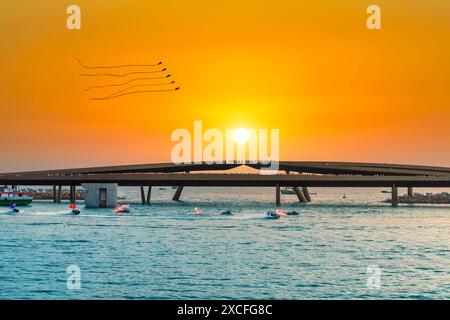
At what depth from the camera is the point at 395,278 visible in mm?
51969

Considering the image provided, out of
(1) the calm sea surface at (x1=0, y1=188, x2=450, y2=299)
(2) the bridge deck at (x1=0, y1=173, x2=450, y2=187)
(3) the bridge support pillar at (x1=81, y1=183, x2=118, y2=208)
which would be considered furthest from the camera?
(2) the bridge deck at (x1=0, y1=173, x2=450, y2=187)

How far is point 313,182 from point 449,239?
100073 mm

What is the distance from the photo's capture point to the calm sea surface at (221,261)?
44969 millimetres

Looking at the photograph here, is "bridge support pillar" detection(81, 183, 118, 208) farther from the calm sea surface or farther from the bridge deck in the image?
the calm sea surface

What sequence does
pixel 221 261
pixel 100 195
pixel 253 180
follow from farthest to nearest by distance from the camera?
pixel 253 180 < pixel 100 195 < pixel 221 261

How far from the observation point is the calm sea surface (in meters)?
45.0

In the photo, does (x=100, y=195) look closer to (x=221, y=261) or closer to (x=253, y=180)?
(x=253, y=180)

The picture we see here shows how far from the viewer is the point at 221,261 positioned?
199 feet

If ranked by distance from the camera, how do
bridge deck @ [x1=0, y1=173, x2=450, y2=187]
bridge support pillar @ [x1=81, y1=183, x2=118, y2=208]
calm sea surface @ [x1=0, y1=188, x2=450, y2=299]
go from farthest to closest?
bridge deck @ [x1=0, y1=173, x2=450, y2=187] → bridge support pillar @ [x1=81, y1=183, x2=118, y2=208] → calm sea surface @ [x1=0, y1=188, x2=450, y2=299]

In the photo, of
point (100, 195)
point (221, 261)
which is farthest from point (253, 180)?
point (221, 261)

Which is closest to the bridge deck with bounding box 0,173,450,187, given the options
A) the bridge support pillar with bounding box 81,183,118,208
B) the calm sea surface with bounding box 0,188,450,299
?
the bridge support pillar with bounding box 81,183,118,208

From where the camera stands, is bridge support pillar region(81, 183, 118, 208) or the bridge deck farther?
the bridge deck
